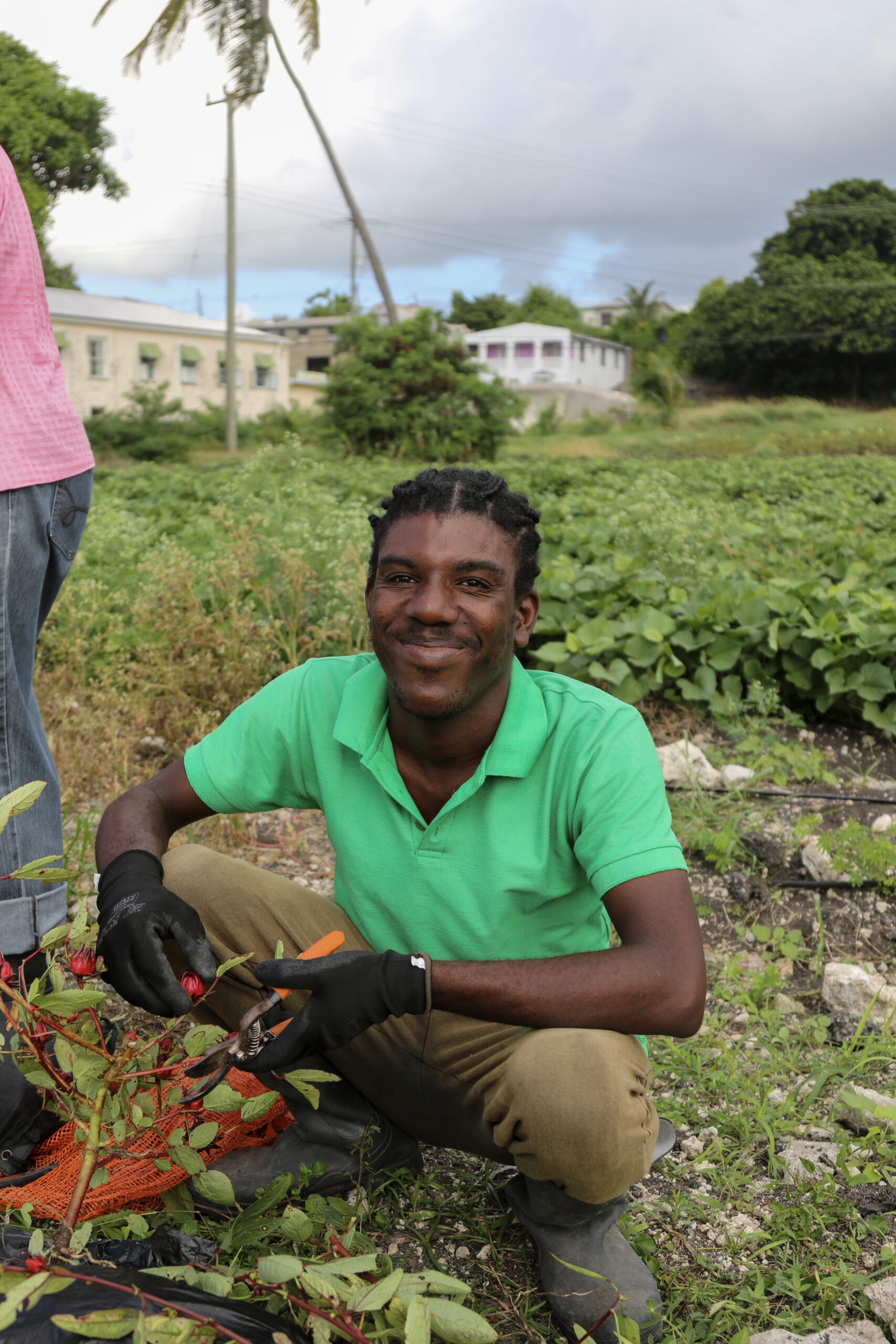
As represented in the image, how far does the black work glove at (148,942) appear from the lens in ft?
5.25

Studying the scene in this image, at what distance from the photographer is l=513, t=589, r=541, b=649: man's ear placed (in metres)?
1.86

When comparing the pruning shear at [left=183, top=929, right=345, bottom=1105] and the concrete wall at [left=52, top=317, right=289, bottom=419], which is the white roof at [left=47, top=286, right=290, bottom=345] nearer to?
the concrete wall at [left=52, top=317, right=289, bottom=419]

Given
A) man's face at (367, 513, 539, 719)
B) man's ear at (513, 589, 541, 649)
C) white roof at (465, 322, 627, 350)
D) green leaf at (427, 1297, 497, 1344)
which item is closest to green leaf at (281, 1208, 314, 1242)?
green leaf at (427, 1297, 497, 1344)

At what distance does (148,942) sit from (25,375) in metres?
1.09

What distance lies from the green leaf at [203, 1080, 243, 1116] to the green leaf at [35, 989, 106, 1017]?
20 centimetres

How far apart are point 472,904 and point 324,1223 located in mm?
547

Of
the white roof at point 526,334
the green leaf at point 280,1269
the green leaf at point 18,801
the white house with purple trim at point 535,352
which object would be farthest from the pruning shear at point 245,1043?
the white roof at point 526,334

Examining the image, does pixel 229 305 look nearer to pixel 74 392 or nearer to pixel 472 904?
pixel 74 392

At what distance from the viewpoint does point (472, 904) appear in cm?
171

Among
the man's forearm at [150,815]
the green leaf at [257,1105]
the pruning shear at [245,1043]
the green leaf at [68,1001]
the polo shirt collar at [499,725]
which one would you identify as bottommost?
the green leaf at [257,1105]

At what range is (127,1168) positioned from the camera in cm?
171

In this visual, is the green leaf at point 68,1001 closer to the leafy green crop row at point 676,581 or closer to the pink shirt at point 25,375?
the pink shirt at point 25,375

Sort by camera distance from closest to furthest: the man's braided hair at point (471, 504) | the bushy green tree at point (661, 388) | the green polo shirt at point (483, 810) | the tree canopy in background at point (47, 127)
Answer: the green polo shirt at point (483, 810) → the man's braided hair at point (471, 504) → the tree canopy in background at point (47, 127) → the bushy green tree at point (661, 388)

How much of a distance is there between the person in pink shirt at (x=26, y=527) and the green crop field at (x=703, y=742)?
→ 63cm
